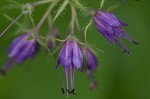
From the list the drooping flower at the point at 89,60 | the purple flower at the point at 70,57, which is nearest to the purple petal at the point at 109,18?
the purple flower at the point at 70,57

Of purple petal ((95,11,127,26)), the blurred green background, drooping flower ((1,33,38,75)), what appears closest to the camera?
purple petal ((95,11,127,26))

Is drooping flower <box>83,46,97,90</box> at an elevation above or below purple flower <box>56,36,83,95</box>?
below

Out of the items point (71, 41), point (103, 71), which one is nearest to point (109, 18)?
point (71, 41)

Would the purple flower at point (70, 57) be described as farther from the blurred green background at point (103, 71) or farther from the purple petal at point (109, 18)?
the blurred green background at point (103, 71)

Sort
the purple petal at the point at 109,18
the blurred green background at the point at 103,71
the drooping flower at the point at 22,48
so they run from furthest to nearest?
the blurred green background at the point at 103,71 < the drooping flower at the point at 22,48 < the purple petal at the point at 109,18

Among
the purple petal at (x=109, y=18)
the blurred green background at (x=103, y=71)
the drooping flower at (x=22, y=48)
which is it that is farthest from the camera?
the blurred green background at (x=103, y=71)

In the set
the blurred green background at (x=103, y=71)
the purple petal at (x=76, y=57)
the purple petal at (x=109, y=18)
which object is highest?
the purple petal at (x=109, y=18)

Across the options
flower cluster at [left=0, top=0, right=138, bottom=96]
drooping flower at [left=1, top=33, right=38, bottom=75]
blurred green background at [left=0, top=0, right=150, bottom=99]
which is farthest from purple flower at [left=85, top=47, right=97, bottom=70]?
blurred green background at [left=0, top=0, right=150, bottom=99]

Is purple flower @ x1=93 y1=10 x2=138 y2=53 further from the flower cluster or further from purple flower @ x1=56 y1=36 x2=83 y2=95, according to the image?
purple flower @ x1=56 y1=36 x2=83 y2=95
